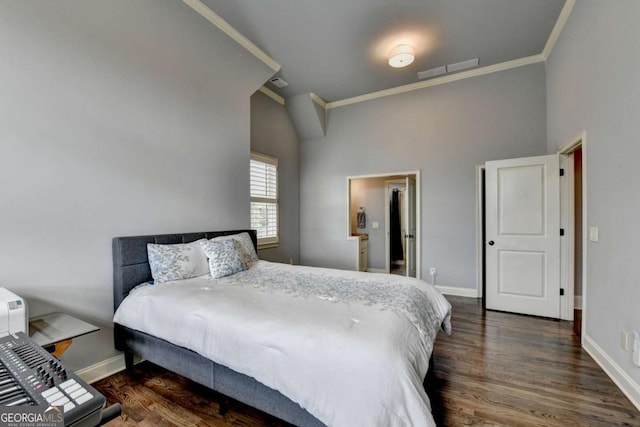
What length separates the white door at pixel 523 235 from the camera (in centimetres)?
345

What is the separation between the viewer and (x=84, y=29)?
2166 mm

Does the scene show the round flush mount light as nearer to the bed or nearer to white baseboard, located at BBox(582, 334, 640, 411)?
the bed

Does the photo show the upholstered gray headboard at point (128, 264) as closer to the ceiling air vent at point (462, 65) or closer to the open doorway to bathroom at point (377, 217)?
the open doorway to bathroom at point (377, 217)

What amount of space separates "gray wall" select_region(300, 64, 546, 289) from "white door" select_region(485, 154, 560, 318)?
0.53 m

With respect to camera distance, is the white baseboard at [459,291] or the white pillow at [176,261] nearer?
the white pillow at [176,261]

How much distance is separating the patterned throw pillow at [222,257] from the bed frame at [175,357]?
31 centimetres

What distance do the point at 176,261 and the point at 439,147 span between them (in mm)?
4019

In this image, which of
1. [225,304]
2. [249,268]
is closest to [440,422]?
[225,304]

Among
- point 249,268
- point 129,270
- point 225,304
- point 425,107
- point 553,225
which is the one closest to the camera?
point 225,304

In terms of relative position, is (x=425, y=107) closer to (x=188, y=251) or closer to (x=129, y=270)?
(x=188, y=251)

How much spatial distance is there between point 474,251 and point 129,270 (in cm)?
434

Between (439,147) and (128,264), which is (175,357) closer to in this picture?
(128,264)

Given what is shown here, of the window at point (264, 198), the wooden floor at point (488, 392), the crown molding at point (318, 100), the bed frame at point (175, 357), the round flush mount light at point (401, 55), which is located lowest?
the wooden floor at point (488, 392)

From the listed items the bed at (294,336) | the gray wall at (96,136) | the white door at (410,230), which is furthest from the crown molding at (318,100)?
the bed at (294,336)
